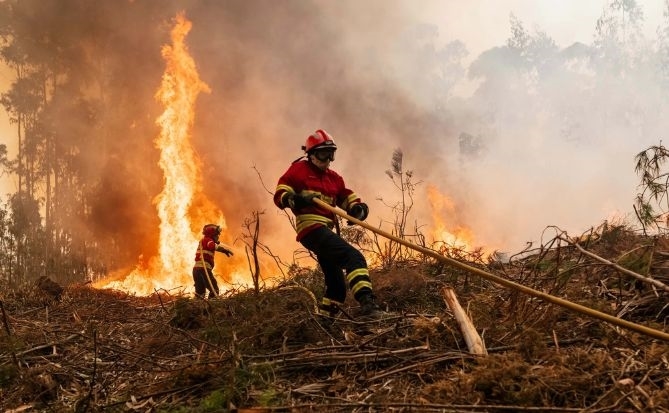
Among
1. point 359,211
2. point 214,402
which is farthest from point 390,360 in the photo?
point 359,211

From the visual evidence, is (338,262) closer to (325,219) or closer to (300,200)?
(325,219)

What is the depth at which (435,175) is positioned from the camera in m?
34.3

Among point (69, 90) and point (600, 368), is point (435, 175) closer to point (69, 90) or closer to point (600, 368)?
point (69, 90)

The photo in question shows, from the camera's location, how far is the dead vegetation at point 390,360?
2.49m

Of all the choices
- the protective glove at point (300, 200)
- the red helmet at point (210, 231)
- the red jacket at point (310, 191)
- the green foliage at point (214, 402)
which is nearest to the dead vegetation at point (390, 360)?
the green foliage at point (214, 402)

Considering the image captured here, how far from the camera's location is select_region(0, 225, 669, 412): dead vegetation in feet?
8.18

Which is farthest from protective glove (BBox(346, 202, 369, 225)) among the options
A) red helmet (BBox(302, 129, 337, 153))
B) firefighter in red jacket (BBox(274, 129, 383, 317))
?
red helmet (BBox(302, 129, 337, 153))

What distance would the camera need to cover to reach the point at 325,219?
5.09 meters

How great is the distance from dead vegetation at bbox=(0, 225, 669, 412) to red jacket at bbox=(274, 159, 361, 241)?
3.05 ft

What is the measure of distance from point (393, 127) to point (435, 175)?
14.9 feet

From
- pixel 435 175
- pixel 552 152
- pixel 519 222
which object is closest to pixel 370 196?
pixel 435 175

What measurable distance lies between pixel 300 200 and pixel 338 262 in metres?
0.72

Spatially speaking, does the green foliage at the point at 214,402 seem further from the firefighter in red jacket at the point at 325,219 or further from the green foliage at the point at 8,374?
the green foliage at the point at 8,374

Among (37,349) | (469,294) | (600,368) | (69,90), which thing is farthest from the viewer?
(69,90)
